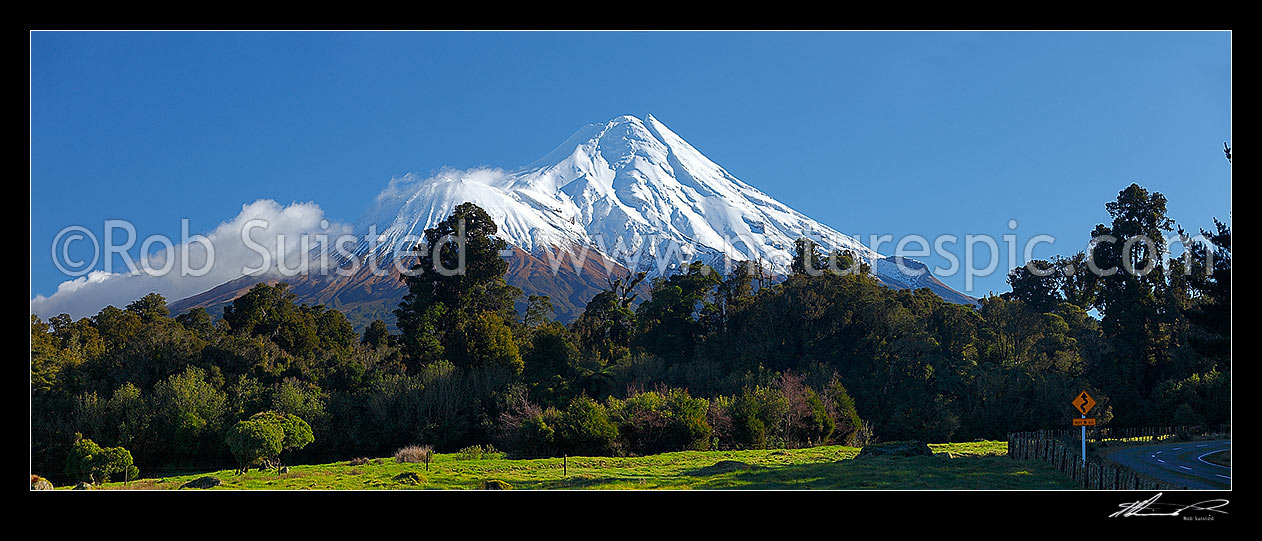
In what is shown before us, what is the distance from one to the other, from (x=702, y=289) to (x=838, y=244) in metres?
41.6

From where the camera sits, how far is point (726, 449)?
96.9 ft

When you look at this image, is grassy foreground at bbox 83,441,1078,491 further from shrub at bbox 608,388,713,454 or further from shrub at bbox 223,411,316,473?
shrub at bbox 608,388,713,454

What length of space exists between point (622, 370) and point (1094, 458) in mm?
18167

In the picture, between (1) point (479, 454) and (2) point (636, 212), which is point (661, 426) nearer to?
(1) point (479, 454)

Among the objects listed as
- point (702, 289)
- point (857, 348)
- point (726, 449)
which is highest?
point (702, 289)

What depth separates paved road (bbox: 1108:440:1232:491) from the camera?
56.7 feet

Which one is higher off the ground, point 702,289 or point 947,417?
point 702,289

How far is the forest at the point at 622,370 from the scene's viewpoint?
29375 mm

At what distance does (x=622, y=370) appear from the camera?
36000 mm
